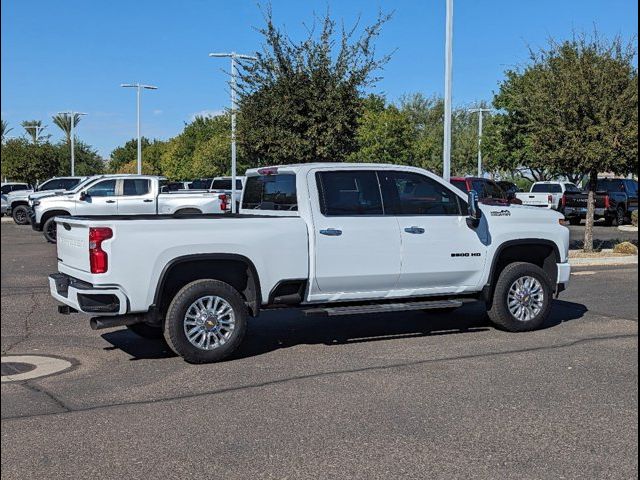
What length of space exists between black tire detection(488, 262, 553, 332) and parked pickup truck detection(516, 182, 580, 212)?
21406 mm

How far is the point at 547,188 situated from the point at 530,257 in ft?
78.3

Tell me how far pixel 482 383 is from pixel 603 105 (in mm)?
11167

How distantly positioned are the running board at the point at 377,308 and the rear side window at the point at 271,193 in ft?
3.73

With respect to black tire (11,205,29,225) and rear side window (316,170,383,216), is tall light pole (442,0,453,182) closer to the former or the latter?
rear side window (316,170,383,216)

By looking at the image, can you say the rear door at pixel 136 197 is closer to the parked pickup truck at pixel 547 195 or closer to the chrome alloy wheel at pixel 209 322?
the parked pickup truck at pixel 547 195

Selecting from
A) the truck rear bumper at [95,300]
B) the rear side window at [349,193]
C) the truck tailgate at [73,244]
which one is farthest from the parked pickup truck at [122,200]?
the truck rear bumper at [95,300]

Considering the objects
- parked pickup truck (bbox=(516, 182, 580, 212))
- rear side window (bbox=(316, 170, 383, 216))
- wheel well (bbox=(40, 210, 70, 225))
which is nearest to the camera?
rear side window (bbox=(316, 170, 383, 216))

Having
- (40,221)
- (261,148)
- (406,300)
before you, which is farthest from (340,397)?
(40,221)

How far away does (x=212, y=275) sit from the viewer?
7.51m

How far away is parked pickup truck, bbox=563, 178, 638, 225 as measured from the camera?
29.0 meters

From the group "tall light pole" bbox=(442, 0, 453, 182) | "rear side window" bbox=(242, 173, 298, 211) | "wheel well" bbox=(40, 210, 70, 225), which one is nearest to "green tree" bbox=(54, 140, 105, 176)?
"wheel well" bbox=(40, 210, 70, 225)

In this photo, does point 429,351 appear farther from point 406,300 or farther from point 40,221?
point 40,221

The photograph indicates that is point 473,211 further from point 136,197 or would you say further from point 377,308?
point 136,197

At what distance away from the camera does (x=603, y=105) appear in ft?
52.1
